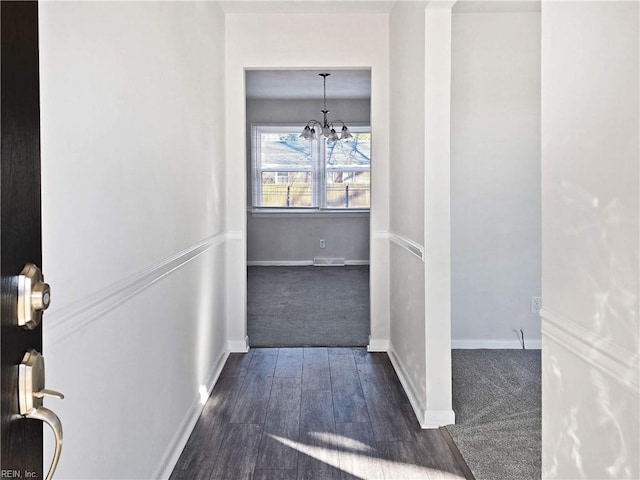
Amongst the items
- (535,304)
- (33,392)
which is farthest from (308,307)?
(33,392)

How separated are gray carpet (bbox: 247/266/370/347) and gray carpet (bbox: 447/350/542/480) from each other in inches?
39.9

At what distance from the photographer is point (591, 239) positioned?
3.78 ft

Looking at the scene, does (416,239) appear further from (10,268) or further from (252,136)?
(252,136)

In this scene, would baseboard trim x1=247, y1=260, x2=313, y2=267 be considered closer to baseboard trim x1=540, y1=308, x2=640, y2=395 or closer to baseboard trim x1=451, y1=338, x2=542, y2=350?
baseboard trim x1=451, y1=338, x2=542, y2=350

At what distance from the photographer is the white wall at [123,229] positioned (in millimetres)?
1273

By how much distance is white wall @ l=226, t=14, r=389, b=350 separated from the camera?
388cm

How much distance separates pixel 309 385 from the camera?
3.27 metres

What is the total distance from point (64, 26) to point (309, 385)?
2.45 metres

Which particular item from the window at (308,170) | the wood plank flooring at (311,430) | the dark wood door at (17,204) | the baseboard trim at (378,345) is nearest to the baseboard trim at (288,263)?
the window at (308,170)

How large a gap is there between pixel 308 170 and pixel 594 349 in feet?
24.8

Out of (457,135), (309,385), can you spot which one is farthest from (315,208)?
(309,385)

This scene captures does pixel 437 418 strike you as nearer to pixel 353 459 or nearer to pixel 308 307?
pixel 353 459

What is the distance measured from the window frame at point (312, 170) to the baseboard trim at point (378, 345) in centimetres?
475

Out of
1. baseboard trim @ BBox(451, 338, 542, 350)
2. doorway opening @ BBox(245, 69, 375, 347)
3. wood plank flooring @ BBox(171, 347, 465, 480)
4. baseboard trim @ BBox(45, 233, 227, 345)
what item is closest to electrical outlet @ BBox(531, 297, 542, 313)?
baseboard trim @ BBox(451, 338, 542, 350)
